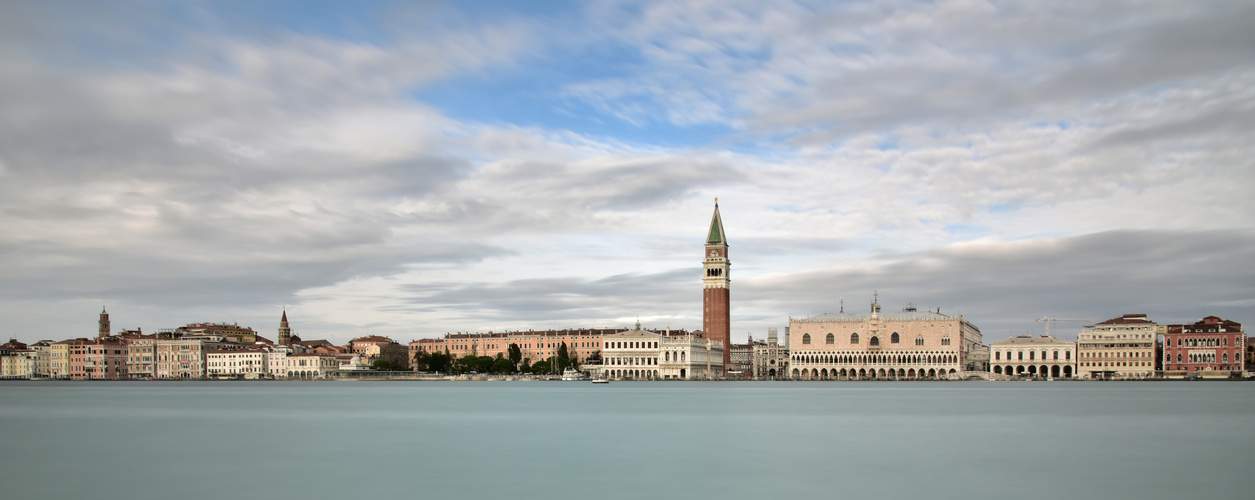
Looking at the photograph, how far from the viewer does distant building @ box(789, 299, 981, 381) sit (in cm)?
11175

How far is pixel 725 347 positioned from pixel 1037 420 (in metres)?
81.5

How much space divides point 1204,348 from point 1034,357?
630 inches

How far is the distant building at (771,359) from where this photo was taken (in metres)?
132

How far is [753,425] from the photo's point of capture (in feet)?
114

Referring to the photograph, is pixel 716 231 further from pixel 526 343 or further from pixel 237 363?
pixel 237 363

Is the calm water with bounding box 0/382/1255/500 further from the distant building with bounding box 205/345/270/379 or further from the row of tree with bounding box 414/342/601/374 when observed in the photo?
the distant building with bounding box 205/345/270/379

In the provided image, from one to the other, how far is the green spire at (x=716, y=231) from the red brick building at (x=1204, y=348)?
46864 millimetres

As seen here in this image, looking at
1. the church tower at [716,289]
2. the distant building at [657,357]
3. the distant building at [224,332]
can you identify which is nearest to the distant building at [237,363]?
the distant building at [224,332]

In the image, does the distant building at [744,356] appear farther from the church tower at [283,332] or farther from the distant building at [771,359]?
the church tower at [283,332]

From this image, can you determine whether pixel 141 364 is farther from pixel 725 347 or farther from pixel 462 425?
pixel 462 425

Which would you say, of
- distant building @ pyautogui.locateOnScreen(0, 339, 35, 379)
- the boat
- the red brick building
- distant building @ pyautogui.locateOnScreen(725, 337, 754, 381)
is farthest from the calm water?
distant building @ pyautogui.locateOnScreen(0, 339, 35, 379)

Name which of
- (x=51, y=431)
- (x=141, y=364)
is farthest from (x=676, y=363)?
(x=51, y=431)

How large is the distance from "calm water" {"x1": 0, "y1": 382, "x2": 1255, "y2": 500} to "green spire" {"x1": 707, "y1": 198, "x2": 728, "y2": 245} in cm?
7396

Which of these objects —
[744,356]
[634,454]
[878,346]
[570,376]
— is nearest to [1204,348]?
[878,346]
